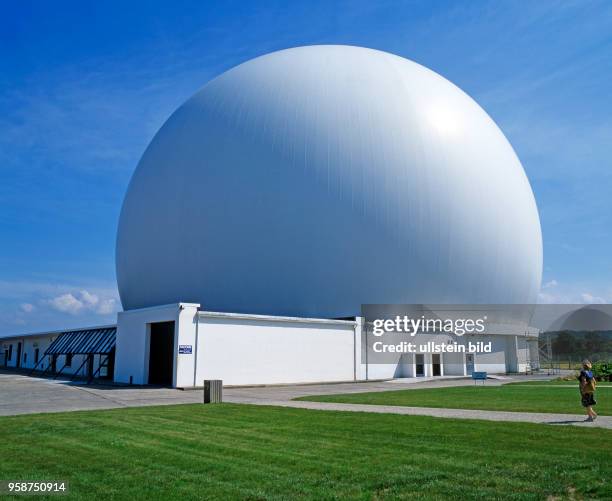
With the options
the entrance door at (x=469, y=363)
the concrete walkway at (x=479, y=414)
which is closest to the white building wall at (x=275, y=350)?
the entrance door at (x=469, y=363)

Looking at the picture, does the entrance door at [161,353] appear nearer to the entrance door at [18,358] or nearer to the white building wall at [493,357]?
the white building wall at [493,357]

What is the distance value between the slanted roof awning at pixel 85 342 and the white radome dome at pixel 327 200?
9.93 ft

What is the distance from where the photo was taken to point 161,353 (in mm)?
26406

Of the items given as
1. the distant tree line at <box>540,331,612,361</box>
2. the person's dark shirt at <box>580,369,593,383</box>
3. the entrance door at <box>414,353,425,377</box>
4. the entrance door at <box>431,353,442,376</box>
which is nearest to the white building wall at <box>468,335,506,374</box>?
the entrance door at <box>431,353,442,376</box>

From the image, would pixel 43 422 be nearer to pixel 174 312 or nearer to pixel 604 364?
pixel 174 312

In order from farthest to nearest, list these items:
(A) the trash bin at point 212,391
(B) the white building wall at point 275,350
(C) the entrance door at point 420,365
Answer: (C) the entrance door at point 420,365
(B) the white building wall at point 275,350
(A) the trash bin at point 212,391

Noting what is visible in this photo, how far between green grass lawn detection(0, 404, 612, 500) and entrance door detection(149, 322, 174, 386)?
581 inches

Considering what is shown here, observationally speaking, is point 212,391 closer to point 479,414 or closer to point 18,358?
point 479,414

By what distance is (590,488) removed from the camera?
5520 millimetres

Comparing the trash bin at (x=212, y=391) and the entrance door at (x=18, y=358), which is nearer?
the trash bin at (x=212, y=391)

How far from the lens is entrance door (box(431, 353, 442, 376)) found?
30.0 metres

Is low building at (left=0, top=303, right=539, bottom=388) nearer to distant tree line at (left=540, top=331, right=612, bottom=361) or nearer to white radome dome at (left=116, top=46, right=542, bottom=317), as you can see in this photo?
white radome dome at (left=116, top=46, right=542, bottom=317)

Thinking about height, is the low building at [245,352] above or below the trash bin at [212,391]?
above

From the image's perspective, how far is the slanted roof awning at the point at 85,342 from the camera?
29.1 meters
